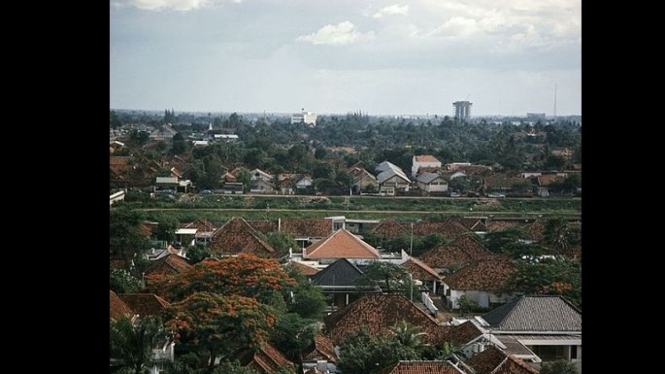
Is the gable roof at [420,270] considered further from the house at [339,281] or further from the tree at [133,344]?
the tree at [133,344]

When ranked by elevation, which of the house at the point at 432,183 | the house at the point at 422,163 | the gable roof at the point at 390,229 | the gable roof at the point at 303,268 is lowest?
the gable roof at the point at 303,268

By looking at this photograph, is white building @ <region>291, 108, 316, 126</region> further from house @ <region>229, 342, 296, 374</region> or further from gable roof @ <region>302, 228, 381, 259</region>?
house @ <region>229, 342, 296, 374</region>

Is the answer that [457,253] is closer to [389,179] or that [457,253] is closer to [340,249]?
[340,249]

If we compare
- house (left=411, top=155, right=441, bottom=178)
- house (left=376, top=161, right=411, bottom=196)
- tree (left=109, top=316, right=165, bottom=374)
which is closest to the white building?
house (left=376, top=161, right=411, bottom=196)

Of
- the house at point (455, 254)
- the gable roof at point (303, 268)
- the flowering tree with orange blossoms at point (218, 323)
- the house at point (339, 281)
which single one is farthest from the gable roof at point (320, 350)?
→ the house at point (455, 254)

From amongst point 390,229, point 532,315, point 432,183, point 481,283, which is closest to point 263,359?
point 532,315
